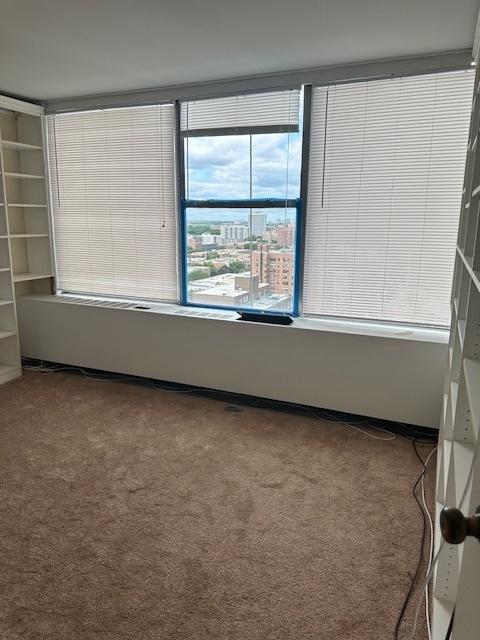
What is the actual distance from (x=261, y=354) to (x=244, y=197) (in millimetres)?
1281

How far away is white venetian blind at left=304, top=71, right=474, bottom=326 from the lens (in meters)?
2.97

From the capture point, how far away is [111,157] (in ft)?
13.5

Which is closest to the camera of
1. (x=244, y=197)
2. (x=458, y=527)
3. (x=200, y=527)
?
(x=458, y=527)

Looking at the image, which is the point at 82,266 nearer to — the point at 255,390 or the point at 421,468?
the point at 255,390

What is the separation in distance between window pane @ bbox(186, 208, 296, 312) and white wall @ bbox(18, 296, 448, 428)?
0.93 feet

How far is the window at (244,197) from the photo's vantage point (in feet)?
11.4

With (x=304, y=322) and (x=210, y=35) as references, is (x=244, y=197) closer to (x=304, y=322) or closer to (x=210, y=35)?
(x=304, y=322)

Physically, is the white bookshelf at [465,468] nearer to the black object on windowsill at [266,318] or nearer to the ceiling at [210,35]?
the ceiling at [210,35]

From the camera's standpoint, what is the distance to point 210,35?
8.50 ft

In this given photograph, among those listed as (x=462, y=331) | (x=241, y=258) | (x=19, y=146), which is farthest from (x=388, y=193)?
(x=19, y=146)

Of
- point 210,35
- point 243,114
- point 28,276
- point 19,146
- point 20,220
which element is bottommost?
point 28,276

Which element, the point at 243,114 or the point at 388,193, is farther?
the point at 243,114

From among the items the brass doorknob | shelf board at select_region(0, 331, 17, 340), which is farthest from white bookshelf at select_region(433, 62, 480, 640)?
shelf board at select_region(0, 331, 17, 340)

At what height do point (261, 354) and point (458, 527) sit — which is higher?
point (458, 527)
